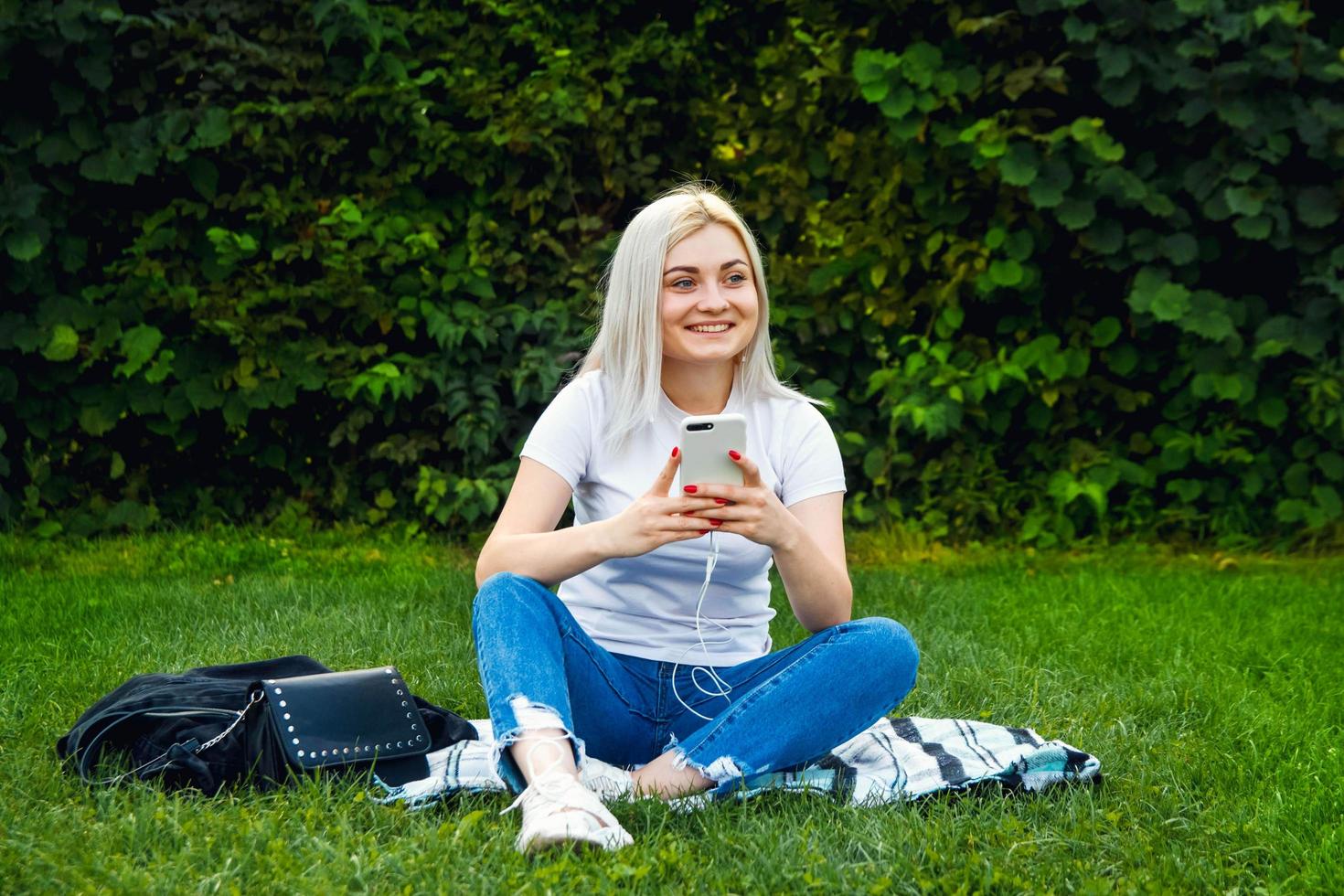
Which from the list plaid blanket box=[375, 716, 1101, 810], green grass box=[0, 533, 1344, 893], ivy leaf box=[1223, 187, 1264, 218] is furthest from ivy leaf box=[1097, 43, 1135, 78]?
plaid blanket box=[375, 716, 1101, 810]

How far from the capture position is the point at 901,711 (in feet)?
11.5

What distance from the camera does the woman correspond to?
2566mm

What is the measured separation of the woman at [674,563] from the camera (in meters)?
2.57

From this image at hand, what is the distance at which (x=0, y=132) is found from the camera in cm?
536

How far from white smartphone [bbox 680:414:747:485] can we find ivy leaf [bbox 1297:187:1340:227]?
386cm

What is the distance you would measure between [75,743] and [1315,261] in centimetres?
491

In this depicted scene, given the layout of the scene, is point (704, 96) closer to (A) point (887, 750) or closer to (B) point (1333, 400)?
(B) point (1333, 400)

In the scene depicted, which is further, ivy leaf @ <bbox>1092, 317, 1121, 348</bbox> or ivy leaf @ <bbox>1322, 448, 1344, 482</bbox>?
ivy leaf @ <bbox>1092, 317, 1121, 348</bbox>

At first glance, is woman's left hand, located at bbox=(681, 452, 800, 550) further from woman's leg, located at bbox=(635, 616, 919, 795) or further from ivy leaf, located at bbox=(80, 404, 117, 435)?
ivy leaf, located at bbox=(80, 404, 117, 435)

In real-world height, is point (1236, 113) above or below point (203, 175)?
above

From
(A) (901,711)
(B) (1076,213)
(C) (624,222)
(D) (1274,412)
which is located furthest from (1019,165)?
(A) (901,711)

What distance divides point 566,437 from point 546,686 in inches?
22.2

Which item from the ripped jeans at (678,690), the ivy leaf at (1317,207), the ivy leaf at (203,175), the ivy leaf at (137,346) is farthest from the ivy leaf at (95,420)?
the ivy leaf at (1317,207)

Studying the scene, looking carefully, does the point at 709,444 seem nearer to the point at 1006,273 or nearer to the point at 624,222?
the point at 1006,273
